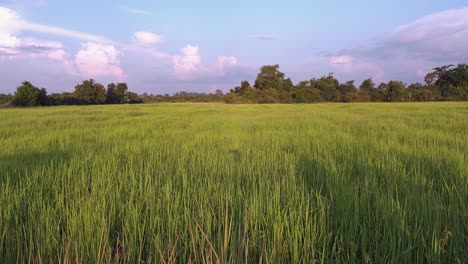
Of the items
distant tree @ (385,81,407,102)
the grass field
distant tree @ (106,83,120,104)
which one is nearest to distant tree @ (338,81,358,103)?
distant tree @ (385,81,407,102)

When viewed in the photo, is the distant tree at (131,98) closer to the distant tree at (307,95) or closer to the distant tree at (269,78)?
the distant tree at (269,78)

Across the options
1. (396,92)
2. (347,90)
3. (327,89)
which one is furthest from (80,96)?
(396,92)

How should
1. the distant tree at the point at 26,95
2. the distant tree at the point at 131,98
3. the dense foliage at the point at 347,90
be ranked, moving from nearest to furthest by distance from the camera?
the distant tree at the point at 26,95
the dense foliage at the point at 347,90
the distant tree at the point at 131,98

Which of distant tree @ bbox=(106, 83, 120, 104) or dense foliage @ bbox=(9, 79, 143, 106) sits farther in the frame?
distant tree @ bbox=(106, 83, 120, 104)

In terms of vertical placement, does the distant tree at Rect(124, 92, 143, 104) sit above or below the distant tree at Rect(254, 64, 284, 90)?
below

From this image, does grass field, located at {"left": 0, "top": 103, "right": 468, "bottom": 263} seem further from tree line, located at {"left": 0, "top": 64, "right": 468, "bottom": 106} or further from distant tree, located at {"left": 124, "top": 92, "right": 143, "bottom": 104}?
distant tree, located at {"left": 124, "top": 92, "right": 143, "bottom": 104}

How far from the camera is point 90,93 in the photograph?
46.3m

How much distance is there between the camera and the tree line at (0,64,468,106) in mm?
39312

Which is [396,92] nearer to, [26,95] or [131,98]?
[131,98]

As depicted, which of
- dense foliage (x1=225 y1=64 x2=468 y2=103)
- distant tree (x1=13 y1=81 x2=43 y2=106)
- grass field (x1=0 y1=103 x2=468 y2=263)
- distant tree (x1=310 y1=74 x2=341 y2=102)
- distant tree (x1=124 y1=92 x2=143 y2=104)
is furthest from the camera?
distant tree (x1=124 y1=92 x2=143 y2=104)

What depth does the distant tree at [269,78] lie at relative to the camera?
5094 centimetres

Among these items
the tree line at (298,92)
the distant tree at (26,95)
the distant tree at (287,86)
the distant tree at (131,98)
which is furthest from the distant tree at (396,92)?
the distant tree at (26,95)

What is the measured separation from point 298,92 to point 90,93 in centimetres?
3656

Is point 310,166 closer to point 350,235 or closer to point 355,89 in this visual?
point 350,235
